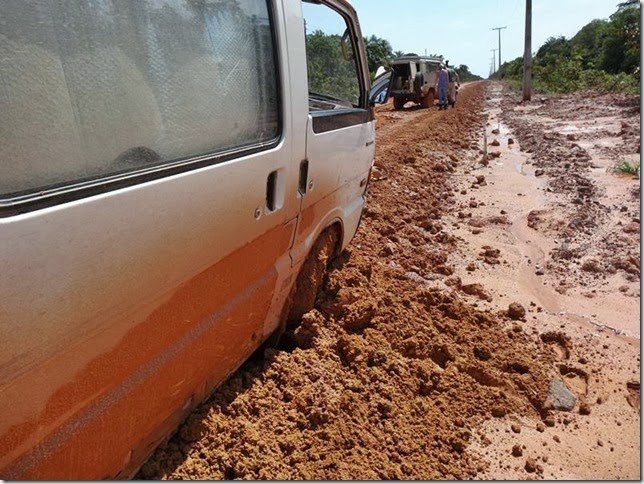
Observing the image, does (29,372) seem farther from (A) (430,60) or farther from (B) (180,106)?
(A) (430,60)

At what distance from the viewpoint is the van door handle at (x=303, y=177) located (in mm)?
2583

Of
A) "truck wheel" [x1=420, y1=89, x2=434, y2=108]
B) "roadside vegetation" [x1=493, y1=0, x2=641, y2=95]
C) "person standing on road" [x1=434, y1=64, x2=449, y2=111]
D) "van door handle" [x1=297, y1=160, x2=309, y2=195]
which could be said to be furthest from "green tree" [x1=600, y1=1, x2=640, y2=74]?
"van door handle" [x1=297, y1=160, x2=309, y2=195]

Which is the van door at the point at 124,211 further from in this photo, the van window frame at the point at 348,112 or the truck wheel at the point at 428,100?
the truck wheel at the point at 428,100

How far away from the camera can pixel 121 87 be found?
1.55 m

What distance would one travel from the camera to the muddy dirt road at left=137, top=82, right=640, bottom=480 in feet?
8.32

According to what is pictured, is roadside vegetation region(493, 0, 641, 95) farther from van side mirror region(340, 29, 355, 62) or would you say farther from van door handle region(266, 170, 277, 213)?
van door handle region(266, 170, 277, 213)

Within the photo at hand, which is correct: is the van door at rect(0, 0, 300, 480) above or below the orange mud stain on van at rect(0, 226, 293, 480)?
above

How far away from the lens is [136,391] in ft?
5.74

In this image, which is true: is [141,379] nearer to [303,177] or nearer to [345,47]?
[303,177]

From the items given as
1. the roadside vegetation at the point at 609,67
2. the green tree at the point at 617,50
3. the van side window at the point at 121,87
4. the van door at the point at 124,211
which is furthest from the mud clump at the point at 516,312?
the green tree at the point at 617,50

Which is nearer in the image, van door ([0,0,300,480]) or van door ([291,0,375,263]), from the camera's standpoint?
van door ([0,0,300,480])

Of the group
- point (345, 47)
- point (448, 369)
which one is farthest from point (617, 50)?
point (448, 369)

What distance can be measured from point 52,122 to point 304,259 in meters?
1.82

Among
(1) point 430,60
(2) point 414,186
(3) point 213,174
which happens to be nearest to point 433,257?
(2) point 414,186
